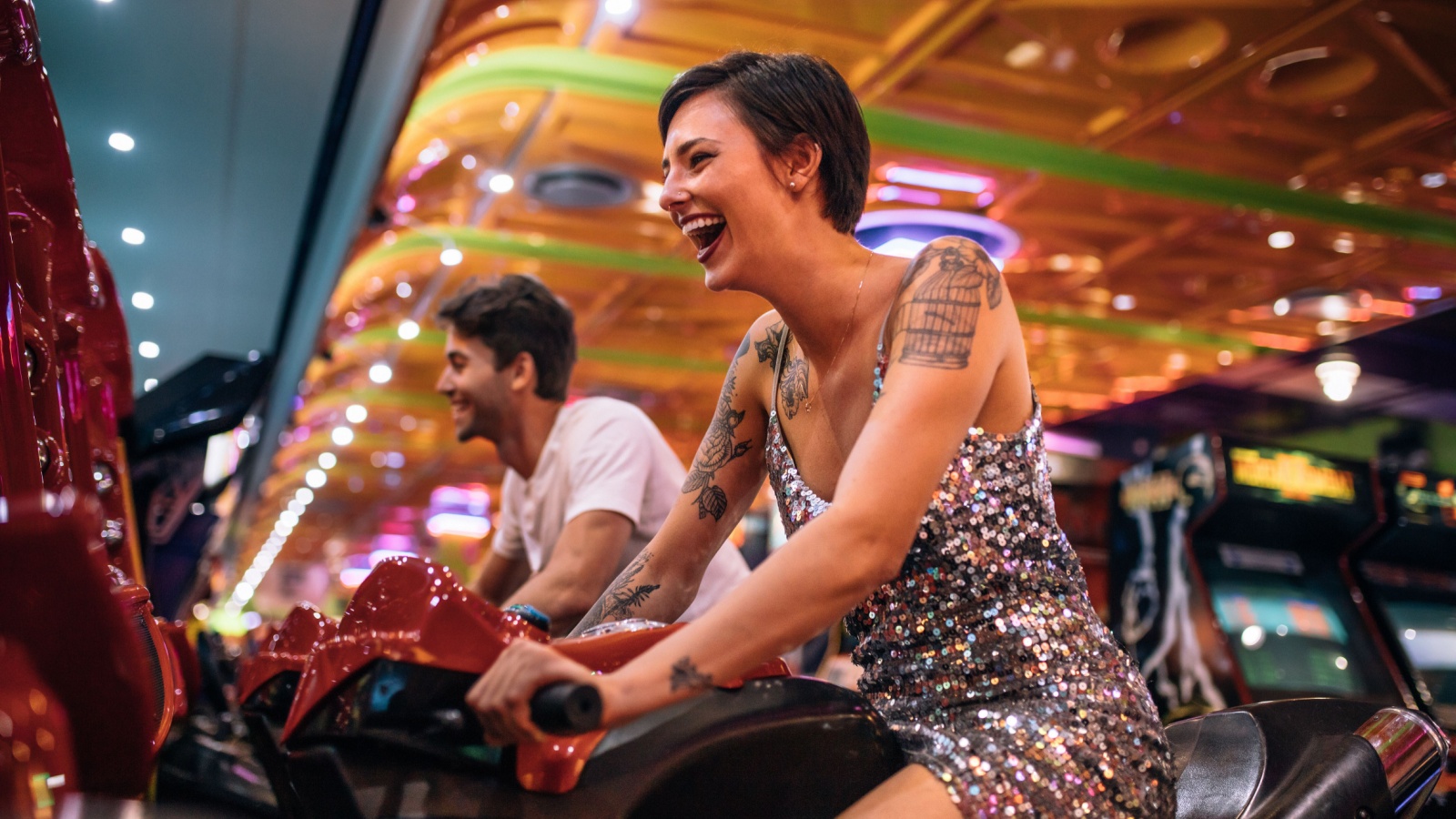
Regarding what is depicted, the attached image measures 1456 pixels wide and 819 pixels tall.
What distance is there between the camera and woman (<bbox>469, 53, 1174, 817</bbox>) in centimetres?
109

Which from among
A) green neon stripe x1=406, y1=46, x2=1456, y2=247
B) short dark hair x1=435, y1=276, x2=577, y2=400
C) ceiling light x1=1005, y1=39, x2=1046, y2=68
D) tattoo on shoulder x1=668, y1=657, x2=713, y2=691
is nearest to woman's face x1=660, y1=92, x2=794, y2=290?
tattoo on shoulder x1=668, y1=657, x2=713, y2=691

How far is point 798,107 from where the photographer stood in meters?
1.47

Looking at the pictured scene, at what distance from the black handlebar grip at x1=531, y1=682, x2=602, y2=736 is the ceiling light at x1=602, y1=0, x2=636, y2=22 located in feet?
16.8

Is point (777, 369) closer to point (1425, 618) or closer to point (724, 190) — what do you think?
point (724, 190)

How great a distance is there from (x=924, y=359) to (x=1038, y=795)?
0.49 metres

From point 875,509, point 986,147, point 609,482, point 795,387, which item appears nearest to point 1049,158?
point 986,147

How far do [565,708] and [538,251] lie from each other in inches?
335

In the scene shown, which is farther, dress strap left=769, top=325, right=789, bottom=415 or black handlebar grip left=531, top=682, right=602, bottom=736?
dress strap left=769, top=325, right=789, bottom=415

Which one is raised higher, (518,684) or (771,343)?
(771,343)

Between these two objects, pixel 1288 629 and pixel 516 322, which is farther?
pixel 1288 629

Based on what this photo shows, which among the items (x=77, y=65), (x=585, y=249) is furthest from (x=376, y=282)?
(x=77, y=65)

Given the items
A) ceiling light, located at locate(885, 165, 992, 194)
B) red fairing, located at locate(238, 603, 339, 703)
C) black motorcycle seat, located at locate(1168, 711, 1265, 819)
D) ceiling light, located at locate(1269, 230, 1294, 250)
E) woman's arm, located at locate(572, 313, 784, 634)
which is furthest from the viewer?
ceiling light, located at locate(1269, 230, 1294, 250)

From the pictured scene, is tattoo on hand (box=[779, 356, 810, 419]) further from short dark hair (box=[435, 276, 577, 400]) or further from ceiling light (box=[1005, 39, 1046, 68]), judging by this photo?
ceiling light (box=[1005, 39, 1046, 68])

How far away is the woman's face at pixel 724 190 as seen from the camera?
4.75 feet
